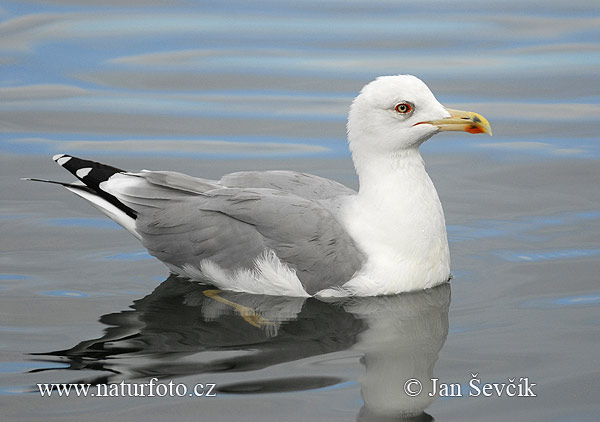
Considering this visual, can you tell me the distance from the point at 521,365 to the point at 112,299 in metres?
3.07

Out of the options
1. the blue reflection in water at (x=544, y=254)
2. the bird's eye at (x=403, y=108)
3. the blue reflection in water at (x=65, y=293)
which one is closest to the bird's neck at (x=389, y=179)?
the bird's eye at (x=403, y=108)

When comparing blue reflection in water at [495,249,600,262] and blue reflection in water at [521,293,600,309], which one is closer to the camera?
blue reflection in water at [521,293,600,309]

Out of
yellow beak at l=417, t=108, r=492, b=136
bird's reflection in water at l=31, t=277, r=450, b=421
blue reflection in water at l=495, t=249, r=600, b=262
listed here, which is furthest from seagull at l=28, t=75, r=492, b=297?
blue reflection in water at l=495, t=249, r=600, b=262

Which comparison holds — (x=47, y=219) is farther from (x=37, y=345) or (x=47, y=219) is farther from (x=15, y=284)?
(x=37, y=345)

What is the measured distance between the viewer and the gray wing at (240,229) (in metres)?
8.63

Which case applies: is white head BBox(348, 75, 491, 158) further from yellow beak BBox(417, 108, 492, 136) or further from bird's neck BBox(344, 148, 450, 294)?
bird's neck BBox(344, 148, 450, 294)

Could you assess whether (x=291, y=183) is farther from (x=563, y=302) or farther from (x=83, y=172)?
(x=563, y=302)

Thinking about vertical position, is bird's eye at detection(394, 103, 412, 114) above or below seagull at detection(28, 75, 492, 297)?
above

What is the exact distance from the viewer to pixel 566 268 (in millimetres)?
9312

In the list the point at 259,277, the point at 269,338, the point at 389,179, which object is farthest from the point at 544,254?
the point at 269,338

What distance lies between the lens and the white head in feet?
28.2

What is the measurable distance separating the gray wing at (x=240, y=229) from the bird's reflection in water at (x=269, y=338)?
28 cm

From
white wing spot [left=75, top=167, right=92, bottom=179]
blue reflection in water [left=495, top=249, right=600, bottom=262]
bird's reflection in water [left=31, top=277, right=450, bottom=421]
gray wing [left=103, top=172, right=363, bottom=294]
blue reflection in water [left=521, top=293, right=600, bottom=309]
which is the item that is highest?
white wing spot [left=75, top=167, right=92, bottom=179]

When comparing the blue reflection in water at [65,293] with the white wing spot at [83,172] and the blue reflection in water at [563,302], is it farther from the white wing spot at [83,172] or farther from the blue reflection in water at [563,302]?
the blue reflection in water at [563,302]
